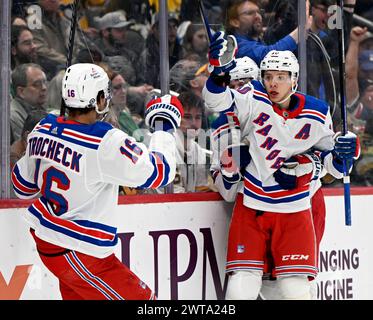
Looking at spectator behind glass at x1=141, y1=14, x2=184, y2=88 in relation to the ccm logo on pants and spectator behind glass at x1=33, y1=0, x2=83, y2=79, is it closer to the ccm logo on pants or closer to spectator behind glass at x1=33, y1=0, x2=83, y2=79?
spectator behind glass at x1=33, y1=0, x2=83, y2=79

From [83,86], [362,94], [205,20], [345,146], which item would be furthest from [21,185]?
[362,94]

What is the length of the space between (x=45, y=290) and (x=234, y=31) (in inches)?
57.3

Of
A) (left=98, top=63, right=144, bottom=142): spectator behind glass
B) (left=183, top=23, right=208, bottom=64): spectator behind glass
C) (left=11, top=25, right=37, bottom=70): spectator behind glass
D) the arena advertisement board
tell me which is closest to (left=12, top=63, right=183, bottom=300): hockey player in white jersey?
the arena advertisement board

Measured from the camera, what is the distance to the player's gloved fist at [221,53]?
4.22 metres

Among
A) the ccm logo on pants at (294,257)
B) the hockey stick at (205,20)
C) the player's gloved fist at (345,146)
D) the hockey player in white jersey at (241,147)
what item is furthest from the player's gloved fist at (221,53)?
the ccm logo on pants at (294,257)

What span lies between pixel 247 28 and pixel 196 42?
271mm

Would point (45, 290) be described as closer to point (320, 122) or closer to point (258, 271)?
point (258, 271)

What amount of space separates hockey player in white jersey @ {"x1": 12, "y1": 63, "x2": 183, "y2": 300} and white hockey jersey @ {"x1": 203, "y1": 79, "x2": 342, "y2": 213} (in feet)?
2.27

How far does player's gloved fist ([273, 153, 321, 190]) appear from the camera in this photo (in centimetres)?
447

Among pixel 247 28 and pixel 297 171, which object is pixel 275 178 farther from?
pixel 247 28

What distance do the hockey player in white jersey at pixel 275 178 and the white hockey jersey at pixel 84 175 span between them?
73 centimetres

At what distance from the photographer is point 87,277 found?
3.77 meters

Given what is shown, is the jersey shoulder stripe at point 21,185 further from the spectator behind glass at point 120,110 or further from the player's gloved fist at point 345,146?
the player's gloved fist at point 345,146
